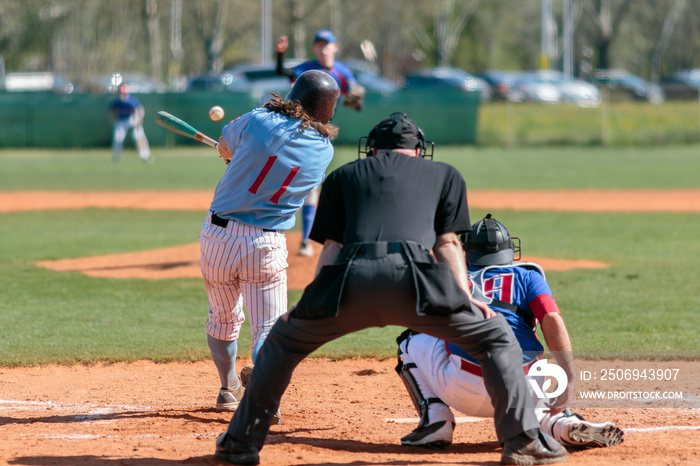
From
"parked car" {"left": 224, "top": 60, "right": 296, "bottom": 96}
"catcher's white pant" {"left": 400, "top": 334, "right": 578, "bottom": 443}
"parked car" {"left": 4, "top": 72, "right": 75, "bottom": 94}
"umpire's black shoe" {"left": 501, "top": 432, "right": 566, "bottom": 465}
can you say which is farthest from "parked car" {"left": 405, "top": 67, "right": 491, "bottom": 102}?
"umpire's black shoe" {"left": 501, "top": 432, "right": 566, "bottom": 465}

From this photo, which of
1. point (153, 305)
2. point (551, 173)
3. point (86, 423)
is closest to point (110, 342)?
point (153, 305)

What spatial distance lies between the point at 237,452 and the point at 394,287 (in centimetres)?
114

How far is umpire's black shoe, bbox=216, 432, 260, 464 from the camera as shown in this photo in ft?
13.4

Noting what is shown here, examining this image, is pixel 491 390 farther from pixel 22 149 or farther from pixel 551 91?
pixel 551 91

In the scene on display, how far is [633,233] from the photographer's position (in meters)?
14.1

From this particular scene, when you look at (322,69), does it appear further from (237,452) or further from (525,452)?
(525,452)

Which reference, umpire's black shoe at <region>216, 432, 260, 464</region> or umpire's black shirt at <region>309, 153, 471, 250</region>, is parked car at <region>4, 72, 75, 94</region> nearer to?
umpire's black shoe at <region>216, 432, 260, 464</region>

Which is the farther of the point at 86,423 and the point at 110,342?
the point at 110,342

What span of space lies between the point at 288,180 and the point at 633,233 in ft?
34.8

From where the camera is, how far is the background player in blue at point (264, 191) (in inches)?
185

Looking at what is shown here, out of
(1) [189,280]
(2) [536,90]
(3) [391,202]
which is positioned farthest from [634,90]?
(3) [391,202]

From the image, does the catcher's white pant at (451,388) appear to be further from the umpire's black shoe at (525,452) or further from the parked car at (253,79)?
the parked car at (253,79)

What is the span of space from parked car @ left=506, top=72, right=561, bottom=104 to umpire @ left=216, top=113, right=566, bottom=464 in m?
38.1

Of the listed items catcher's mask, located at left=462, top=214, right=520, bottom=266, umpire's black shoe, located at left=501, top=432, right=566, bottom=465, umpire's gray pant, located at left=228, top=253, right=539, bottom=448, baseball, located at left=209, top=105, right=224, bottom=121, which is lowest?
umpire's black shoe, located at left=501, top=432, right=566, bottom=465
